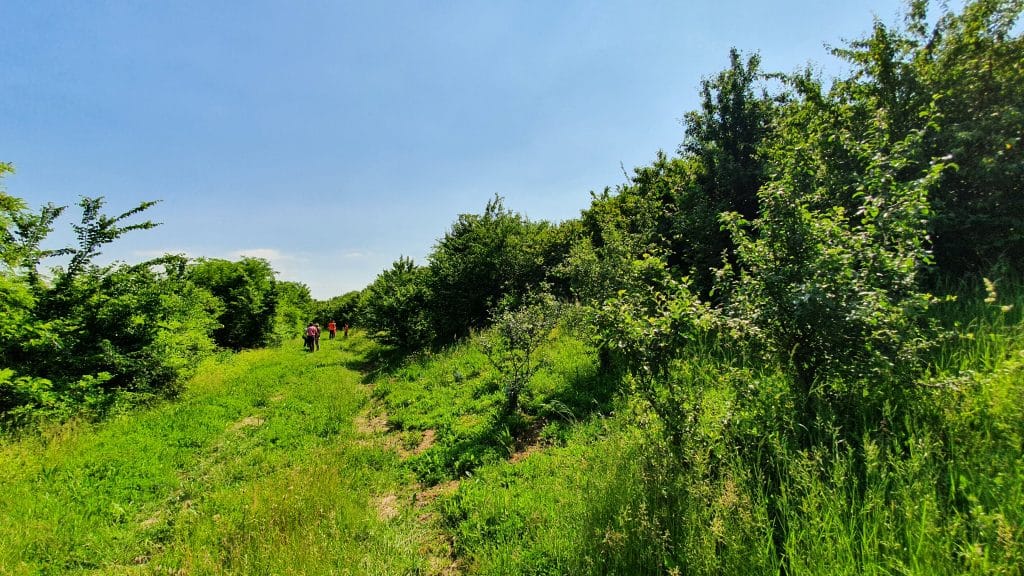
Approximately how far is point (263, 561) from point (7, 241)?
10.7m

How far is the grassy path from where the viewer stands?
3.45 metres

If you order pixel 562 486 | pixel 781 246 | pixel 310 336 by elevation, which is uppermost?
pixel 781 246

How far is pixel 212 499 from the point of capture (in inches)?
181

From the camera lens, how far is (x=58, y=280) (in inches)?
317

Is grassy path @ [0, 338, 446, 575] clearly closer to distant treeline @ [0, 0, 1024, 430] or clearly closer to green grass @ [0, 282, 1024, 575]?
green grass @ [0, 282, 1024, 575]

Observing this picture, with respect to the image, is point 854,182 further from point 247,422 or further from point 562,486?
point 247,422

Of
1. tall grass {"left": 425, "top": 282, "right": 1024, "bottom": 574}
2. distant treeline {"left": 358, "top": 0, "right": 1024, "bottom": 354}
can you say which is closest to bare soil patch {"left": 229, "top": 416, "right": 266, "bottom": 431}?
tall grass {"left": 425, "top": 282, "right": 1024, "bottom": 574}

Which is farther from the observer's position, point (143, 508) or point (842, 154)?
point (842, 154)

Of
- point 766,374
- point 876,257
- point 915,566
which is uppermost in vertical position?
point 876,257

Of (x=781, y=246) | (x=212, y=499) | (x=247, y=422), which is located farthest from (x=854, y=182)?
(x=247, y=422)

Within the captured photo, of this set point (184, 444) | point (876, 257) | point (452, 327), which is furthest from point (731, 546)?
point (452, 327)

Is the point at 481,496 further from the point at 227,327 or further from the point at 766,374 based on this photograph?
the point at 227,327

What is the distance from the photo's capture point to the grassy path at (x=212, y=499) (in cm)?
345

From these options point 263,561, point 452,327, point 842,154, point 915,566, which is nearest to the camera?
point 915,566
